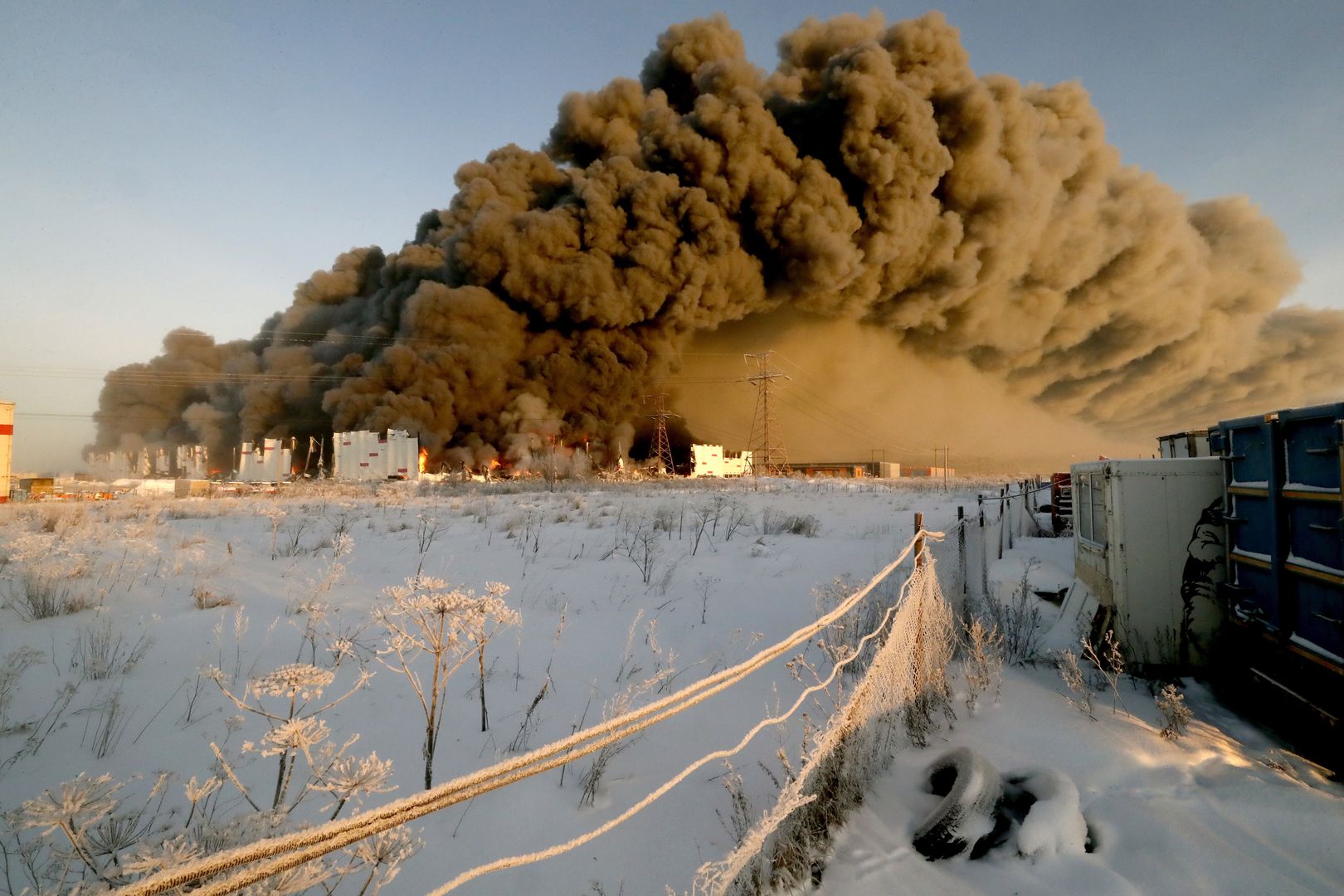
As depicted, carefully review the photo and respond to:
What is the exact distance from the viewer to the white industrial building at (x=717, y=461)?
47531mm

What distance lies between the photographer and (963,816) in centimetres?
235

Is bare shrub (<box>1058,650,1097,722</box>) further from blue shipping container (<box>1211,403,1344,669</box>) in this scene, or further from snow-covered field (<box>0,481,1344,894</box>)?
blue shipping container (<box>1211,403,1344,669</box>)

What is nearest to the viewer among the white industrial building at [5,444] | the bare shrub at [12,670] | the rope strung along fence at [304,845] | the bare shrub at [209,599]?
the rope strung along fence at [304,845]

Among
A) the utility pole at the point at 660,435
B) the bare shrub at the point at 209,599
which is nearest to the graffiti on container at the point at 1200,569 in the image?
the bare shrub at the point at 209,599

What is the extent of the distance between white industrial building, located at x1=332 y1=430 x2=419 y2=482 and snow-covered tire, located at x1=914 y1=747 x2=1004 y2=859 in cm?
2888

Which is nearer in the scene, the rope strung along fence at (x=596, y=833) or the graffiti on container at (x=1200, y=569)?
the rope strung along fence at (x=596, y=833)

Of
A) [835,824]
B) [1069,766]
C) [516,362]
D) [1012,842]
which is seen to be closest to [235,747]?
[835,824]

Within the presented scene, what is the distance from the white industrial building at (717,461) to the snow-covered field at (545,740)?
4020cm

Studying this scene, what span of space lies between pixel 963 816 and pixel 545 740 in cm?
176

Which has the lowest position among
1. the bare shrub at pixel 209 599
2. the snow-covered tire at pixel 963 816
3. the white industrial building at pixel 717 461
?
the snow-covered tire at pixel 963 816

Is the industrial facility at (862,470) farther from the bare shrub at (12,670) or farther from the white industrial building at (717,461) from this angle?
the bare shrub at (12,670)

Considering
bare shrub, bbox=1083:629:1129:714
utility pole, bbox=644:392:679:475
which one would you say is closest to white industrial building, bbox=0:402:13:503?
bare shrub, bbox=1083:629:1129:714

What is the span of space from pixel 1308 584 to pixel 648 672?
10.8 feet

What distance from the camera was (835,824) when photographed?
2.42 meters
